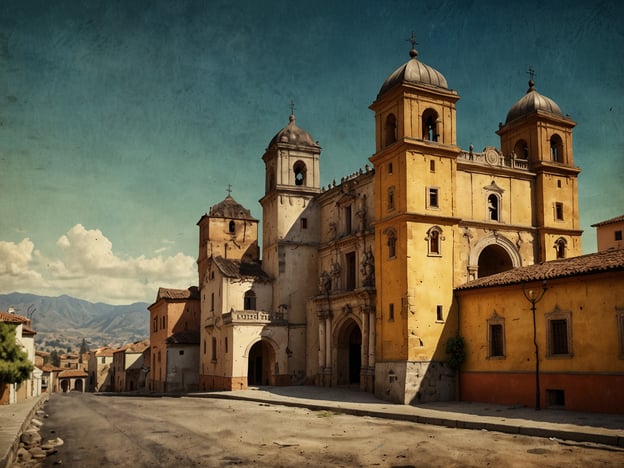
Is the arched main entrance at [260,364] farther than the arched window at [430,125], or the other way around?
the arched main entrance at [260,364]

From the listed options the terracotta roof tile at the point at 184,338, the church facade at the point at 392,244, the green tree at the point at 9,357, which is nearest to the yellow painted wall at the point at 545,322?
the church facade at the point at 392,244

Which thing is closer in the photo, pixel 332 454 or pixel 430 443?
pixel 332 454

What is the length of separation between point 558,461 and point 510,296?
15.5 m

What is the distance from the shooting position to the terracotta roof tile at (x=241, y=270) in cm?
4872

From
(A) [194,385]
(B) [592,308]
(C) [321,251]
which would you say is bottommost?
(A) [194,385]

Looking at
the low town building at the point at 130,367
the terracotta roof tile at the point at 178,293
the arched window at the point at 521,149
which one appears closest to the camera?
the arched window at the point at 521,149

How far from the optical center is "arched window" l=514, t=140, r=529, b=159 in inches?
1598

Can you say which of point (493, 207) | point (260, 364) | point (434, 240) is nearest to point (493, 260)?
point (493, 207)

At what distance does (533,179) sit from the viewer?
39094mm

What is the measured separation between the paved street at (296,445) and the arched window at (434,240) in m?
10.9

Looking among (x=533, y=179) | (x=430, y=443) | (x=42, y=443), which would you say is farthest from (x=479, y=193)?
(x=42, y=443)

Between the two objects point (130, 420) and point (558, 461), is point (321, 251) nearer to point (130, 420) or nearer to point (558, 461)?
point (130, 420)

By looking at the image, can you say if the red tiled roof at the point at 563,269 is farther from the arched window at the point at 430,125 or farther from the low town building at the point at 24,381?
the low town building at the point at 24,381

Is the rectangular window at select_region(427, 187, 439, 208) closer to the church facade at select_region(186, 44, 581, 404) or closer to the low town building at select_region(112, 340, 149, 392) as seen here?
the church facade at select_region(186, 44, 581, 404)
